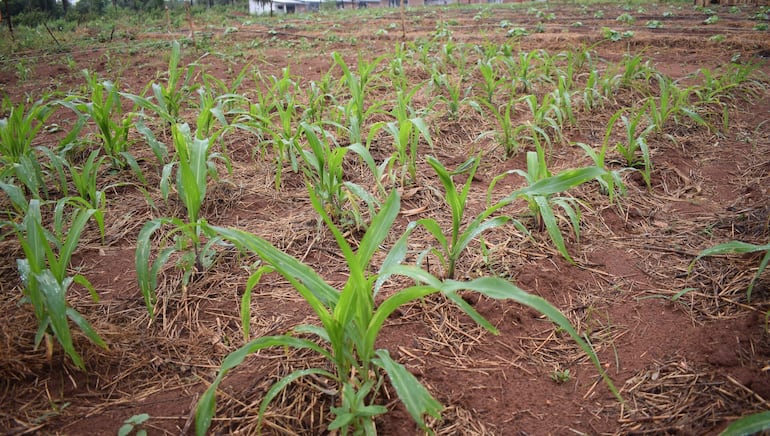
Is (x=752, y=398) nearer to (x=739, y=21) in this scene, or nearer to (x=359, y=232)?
(x=359, y=232)

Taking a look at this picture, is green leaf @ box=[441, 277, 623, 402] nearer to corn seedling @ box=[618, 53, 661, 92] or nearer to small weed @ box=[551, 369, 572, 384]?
small weed @ box=[551, 369, 572, 384]

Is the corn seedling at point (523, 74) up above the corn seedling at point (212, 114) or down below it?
above

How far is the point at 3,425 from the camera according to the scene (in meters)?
0.92

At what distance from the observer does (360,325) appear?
0.90 m

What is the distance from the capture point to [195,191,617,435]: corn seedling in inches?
31.2

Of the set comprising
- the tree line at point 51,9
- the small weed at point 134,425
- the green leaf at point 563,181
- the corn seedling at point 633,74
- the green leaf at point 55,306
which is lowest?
the small weed at point 134,425

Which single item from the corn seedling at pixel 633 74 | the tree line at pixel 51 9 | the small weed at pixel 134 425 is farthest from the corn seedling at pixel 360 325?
the tree line at pixel 51 9

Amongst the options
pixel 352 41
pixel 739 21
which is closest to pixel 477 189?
pixel 352 41

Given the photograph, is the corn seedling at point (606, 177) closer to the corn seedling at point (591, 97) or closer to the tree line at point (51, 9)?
the corn seedling at point (591, 97)

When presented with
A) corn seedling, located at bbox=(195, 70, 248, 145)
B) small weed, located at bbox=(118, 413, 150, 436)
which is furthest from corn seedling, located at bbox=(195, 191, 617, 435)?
corn seedling, located at bbox=(195, 70, 248, 145)

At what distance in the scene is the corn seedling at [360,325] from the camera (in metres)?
0.79

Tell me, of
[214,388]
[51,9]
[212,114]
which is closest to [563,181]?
[214,388]

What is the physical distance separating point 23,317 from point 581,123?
9.31ft

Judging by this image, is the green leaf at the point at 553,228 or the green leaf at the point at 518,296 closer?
the green leaf at the point at 518,296
